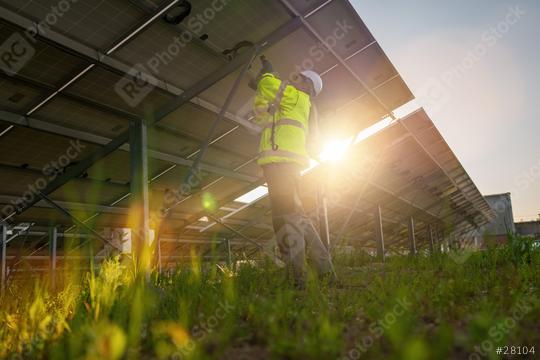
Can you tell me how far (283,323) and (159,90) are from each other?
4.39 meters

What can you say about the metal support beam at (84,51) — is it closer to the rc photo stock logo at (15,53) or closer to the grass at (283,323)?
the rc photo stock logo at (15,53)

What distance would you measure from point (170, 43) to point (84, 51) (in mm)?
1035

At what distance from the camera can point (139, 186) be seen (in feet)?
18.4

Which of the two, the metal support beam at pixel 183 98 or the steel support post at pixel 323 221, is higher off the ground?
the metal support beam at pixel 183 98

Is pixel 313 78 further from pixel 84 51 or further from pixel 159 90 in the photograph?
pixel 84 51

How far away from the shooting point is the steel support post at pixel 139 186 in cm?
545

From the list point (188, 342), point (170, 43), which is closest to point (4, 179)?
point (170, 43)

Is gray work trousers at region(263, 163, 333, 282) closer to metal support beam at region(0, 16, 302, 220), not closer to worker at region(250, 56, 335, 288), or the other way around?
worker at region(250, 56, 335, 288)

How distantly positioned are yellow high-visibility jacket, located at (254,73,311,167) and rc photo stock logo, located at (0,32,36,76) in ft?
8.55

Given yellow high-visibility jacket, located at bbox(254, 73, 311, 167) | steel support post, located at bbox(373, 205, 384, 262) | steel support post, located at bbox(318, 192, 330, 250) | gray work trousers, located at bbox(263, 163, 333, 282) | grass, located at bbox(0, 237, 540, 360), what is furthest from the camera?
steel support post, located at bbox(373, 205, 384, 262)

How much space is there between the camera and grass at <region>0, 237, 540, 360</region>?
2053 mm

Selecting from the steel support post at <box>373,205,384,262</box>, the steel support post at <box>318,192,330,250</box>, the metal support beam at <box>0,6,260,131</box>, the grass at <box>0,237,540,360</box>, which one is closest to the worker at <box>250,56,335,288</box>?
the grass at <box>0,237,540,360</box>

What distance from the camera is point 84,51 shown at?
4781 mm

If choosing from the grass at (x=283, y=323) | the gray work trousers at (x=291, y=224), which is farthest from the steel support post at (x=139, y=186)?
the gray work trousers at (x=291, y=224)
